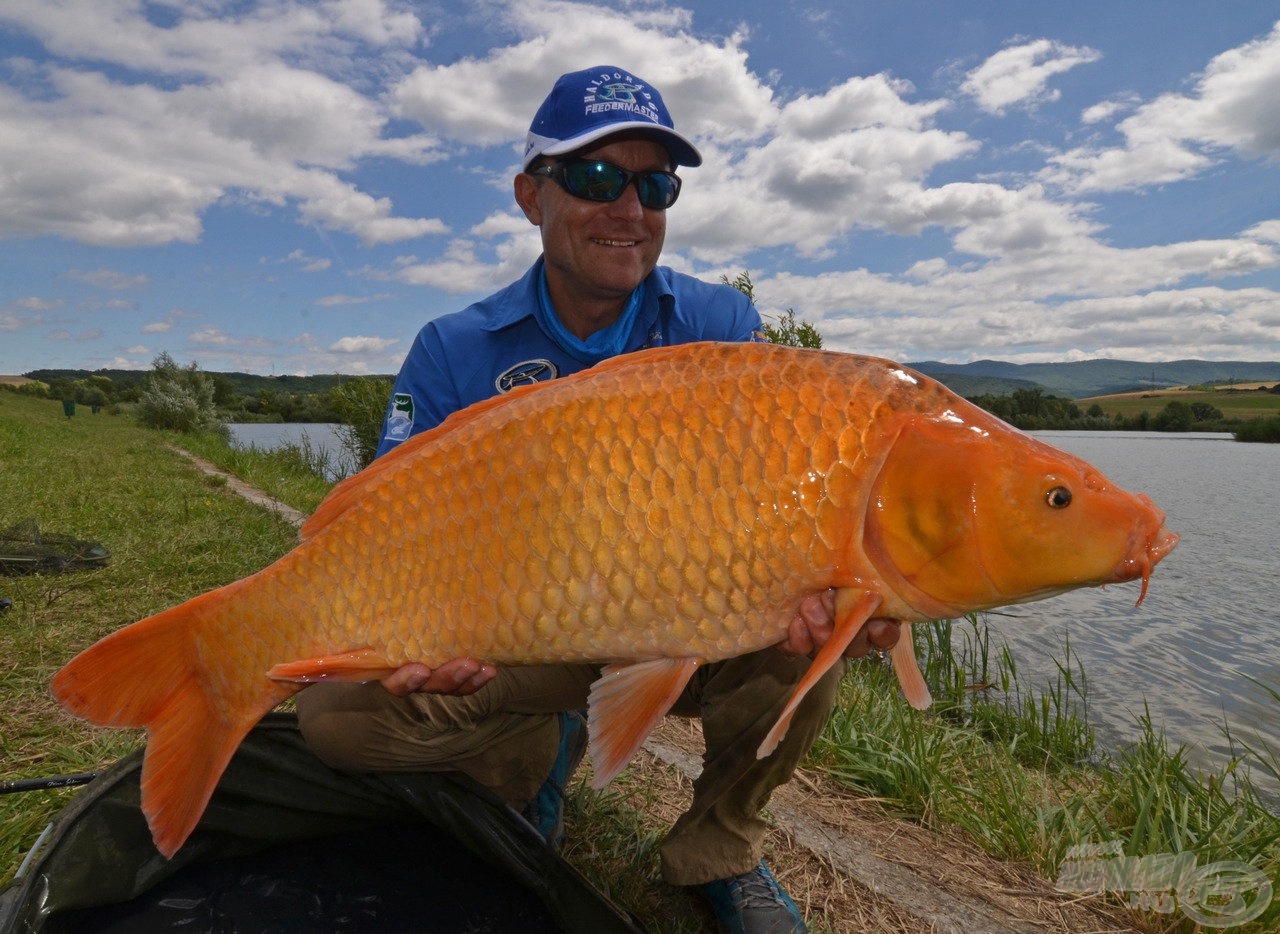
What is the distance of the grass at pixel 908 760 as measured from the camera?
1.93m

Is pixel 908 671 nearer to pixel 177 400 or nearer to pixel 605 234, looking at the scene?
pixel 605 234

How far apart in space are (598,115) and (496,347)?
27.0 inches

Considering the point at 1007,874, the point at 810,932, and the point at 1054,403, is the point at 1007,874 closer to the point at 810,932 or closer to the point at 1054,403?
the point at 810,932

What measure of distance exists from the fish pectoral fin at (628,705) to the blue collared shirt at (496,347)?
1092 mm

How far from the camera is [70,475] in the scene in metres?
7.77

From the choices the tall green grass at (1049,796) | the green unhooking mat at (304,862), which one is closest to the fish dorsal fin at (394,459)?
the green unhooking mat at (304,862)

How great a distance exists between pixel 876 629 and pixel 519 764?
1.01m

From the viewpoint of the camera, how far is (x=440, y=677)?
1391mm

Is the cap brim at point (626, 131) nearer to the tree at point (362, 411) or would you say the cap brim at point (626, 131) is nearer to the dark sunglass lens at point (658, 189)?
the dark sunglass lens at point (658, 189)

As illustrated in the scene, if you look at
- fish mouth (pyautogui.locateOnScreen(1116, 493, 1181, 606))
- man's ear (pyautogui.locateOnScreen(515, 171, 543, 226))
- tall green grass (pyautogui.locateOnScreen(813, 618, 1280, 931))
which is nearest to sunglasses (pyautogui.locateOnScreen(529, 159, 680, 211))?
man's ear (pyautogui.locateOnScreen(515, 171, 543, 226))

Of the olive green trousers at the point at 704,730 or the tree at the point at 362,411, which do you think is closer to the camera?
the olive green trousers at the point at 704,730

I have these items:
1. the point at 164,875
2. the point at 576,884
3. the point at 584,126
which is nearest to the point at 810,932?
the point at 576,884

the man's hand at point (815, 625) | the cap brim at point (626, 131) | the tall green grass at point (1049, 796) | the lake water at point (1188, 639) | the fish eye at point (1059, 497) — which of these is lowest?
the lake water at point (1188, 639)

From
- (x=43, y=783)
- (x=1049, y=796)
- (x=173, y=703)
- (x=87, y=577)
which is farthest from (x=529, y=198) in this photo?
(x=87, y=577)
